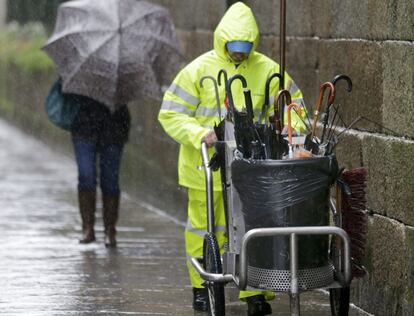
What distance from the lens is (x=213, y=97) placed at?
8.67 m

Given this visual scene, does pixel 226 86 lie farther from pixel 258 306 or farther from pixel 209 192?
pixel 258 306

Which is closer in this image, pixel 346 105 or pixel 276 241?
pixel 276 241

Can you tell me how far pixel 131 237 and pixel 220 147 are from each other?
470 cm

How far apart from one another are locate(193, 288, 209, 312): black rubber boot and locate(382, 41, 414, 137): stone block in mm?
1523

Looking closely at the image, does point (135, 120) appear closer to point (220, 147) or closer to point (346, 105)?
point (346, 105)

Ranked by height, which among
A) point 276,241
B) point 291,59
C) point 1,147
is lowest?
point 1,147

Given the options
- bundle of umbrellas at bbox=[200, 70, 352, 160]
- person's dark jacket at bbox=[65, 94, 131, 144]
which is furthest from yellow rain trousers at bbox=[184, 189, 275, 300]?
person's dark jacket at bbox=[65, 94, 131, 144]

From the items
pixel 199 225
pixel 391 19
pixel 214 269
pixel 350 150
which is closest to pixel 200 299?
pixel 199 225

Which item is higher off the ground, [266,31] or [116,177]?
[266,31]

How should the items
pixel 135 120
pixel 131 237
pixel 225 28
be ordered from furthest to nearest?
pixel 135 120
pixel 131 237
pixel 225 28

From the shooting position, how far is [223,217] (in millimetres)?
8742

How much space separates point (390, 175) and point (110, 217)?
388 cm

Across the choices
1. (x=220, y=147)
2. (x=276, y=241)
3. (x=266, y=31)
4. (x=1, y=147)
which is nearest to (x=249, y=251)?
(x=276, y=241)

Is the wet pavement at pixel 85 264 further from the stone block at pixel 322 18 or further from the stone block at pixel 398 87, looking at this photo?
the stone block at pixel 322 18
